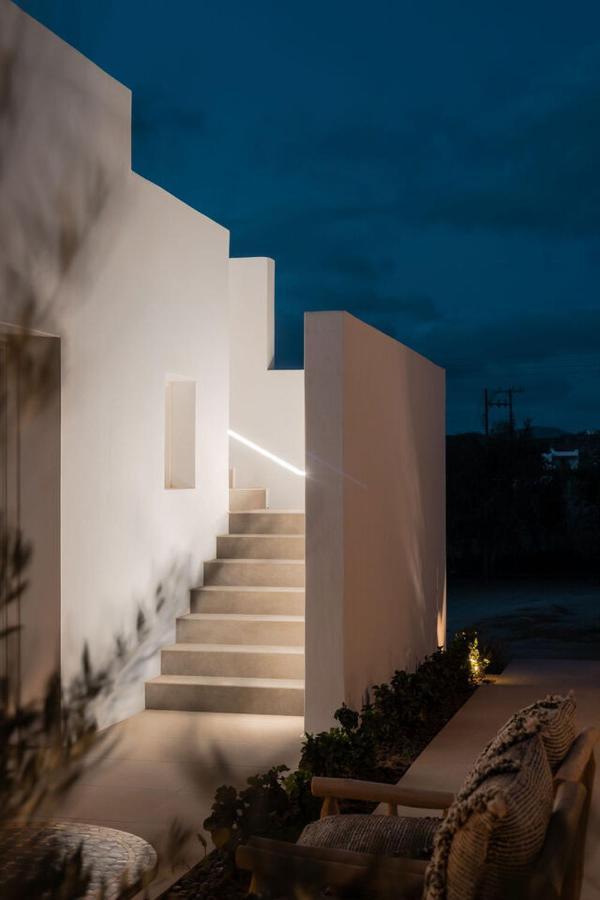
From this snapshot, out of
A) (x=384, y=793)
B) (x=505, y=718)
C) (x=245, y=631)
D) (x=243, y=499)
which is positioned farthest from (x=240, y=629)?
(x=384, y=793)

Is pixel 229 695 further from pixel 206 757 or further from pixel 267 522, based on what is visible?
pixel 267 522

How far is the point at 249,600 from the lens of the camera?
304 inches

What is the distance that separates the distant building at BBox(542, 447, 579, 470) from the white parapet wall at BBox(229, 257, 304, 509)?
19.4 meters

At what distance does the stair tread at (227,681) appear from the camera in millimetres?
6797

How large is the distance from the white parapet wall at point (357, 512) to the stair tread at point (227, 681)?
64 centimetres

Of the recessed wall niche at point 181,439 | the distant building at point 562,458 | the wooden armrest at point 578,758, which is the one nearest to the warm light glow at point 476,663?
the recessed wall niche at point 181,439

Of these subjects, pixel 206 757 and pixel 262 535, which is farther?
pixel 262 535

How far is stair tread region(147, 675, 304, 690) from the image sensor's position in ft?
22.3

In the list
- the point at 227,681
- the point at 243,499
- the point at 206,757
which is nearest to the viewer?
the point at 206,757

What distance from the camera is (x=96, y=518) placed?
21.1 ft

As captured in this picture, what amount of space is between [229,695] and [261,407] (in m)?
4.02

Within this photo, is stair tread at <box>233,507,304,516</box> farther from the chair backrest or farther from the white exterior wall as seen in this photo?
the chair backrest

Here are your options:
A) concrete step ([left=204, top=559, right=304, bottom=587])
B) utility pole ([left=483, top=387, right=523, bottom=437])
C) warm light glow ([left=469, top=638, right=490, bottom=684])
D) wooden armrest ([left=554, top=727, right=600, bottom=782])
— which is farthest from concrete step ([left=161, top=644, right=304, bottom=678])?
utility pole ([left=483, top=387, right=523, bottom=437])

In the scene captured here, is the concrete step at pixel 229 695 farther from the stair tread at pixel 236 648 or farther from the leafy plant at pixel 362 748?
the leafy plant at pixel 362 748
